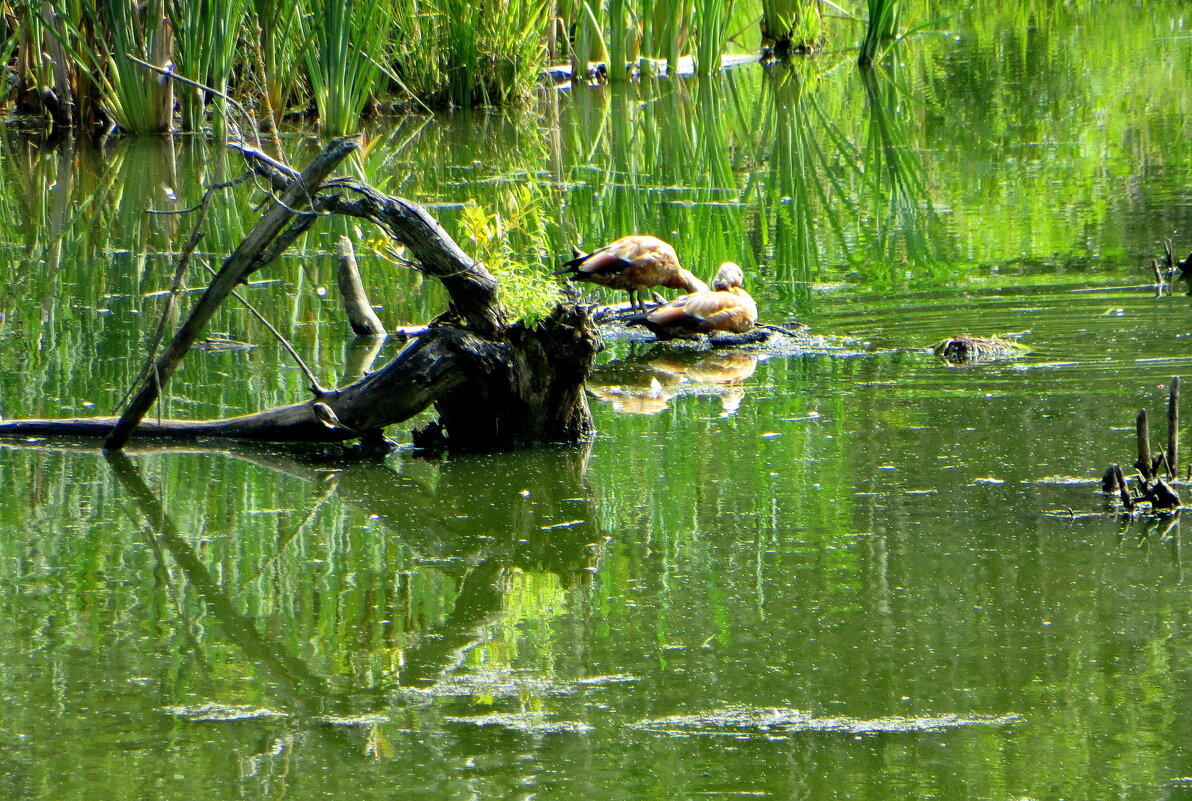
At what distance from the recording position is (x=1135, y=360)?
6.10m

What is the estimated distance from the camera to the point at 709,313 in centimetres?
692

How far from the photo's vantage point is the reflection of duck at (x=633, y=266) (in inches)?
285

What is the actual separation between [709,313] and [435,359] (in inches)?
79.4

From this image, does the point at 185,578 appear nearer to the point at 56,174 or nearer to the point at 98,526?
the point at 98,526

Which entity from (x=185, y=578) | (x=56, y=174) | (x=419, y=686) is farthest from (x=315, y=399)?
(x=56, y=174)

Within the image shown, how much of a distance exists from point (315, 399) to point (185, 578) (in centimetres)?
144

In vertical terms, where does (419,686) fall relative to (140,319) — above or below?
below

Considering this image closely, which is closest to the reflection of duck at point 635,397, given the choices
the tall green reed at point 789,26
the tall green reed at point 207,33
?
the tall green reed at point 207,33

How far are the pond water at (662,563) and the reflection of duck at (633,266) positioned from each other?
1.06 ft

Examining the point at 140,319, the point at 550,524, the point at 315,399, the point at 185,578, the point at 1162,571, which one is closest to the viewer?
the point at 1162,571

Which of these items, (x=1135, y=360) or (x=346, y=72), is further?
(x=346, y=72)

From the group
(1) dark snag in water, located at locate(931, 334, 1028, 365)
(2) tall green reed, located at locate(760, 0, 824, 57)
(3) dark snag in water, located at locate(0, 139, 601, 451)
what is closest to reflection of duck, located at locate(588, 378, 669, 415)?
(3) dark snag in water, located at locate(0, 139, 601, 451)

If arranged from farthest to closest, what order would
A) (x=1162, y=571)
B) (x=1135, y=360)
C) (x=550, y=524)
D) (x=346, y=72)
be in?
(x=346, y=72)
(x=1135, y=360)
(x=550, y=524)
(x=1162, y=571)

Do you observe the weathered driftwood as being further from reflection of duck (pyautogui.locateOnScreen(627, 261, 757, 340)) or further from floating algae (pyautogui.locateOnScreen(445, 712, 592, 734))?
floating algae (pyautogui.locateOnScreen(445, 712, 592, 734))
